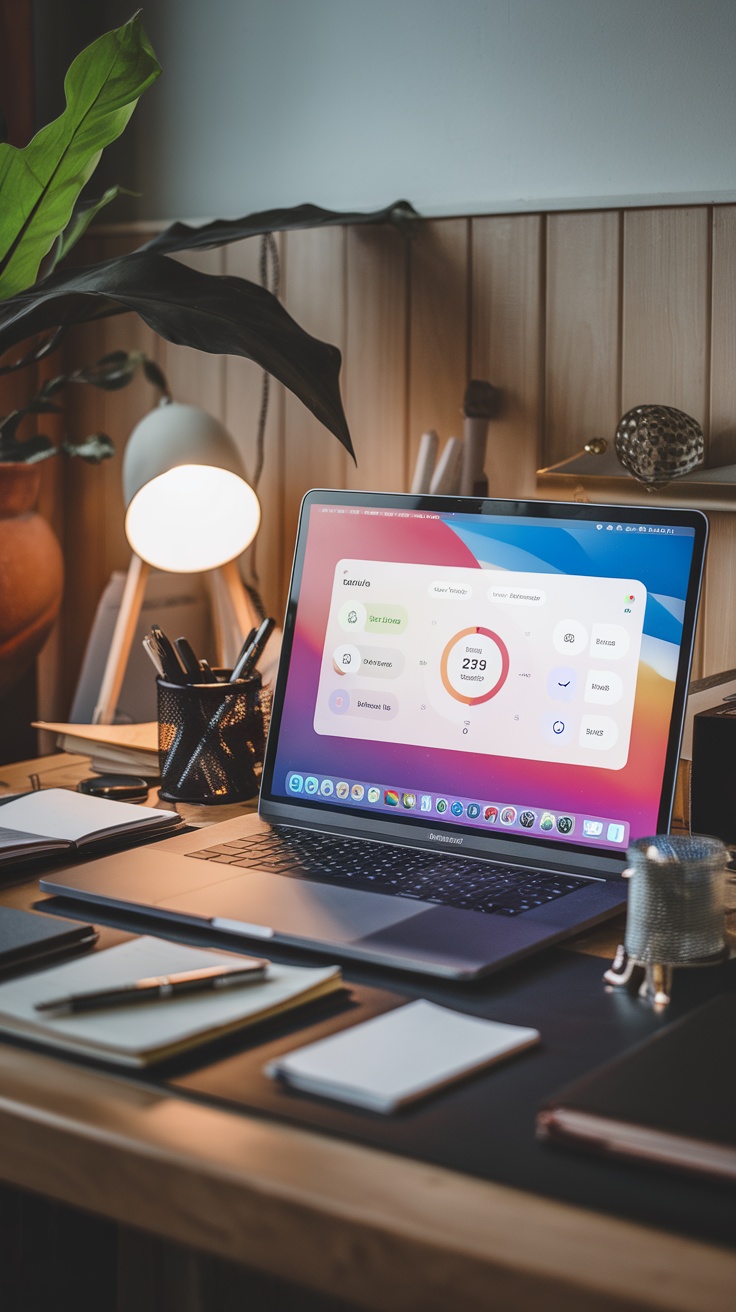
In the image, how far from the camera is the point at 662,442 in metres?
1.30

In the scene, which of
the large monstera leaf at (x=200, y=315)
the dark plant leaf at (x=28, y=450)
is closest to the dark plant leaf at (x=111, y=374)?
the dark plant leaf at (x=28, y=450)

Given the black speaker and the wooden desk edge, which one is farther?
the black speaker

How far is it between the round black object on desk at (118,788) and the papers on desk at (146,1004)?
0.46 m

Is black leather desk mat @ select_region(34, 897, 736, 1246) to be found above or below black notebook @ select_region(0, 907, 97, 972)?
below

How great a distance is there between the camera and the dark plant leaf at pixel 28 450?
1.58 metres

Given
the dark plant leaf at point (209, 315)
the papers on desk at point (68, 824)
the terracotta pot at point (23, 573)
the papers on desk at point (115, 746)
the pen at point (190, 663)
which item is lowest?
the papers on desk at point (68, 824)

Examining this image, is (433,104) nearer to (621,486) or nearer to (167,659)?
(621,486)

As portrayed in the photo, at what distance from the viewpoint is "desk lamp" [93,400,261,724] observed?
4.68 feet

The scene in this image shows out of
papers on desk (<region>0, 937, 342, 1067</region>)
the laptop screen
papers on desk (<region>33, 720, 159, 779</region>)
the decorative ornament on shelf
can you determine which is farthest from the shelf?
papers on desk (<region>0, 937, 342, 1067</region>)

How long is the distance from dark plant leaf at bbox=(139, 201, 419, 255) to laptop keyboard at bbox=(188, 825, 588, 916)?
711mm

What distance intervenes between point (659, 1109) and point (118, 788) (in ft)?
2.59

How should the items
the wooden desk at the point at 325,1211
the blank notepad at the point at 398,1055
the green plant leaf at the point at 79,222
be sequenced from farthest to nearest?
the green plant leaf at the point at 79,222 → the blank notepad at the point at 398,1055 → the wooden desk at the point at 325,1211

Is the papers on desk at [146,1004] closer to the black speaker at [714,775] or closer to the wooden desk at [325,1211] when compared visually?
the wooden desk at [325,1211]

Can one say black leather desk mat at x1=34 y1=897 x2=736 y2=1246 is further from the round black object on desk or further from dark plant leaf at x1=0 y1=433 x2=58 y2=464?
dark plant leaf at x1=0 y1=433 x2=58 y2=464
